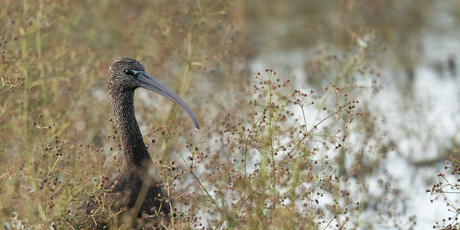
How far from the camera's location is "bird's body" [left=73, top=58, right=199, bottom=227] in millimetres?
5746

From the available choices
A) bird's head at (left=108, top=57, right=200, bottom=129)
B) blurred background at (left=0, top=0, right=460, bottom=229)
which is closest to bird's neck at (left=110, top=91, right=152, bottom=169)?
bird's head at (left=108, top=57, right=200, bottom=129)

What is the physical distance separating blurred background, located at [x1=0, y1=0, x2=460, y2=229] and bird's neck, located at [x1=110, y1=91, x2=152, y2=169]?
0.23 metres

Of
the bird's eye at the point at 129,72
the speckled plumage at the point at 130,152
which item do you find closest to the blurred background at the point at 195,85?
the speckled plumage at the point at 130,152

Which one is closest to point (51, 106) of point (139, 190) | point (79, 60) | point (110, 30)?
point (79, 60)

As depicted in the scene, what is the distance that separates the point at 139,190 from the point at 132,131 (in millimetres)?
624

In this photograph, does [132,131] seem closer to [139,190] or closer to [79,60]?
[139,190]

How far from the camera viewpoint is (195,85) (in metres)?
9.40

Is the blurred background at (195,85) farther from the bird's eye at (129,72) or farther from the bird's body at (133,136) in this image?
the bird's eye at (129,72)

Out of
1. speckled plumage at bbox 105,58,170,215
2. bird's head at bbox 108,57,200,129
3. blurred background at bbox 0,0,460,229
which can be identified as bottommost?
speckled plumage at bbox 105,58,170,215

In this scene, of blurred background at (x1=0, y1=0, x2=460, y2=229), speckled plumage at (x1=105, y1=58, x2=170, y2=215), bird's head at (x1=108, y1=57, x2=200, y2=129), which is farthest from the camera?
bird's head at (x1=108, y1=57, x2=200, y2=129)

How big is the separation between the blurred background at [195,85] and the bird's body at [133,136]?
0.22m

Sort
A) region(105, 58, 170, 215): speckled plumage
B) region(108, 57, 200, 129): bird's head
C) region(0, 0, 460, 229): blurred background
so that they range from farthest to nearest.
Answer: region(108, 57, 200, 129): bird's head, region(0, 0, 460, 229): blurred background, region(105, 58, 170, 215): speckled plumage

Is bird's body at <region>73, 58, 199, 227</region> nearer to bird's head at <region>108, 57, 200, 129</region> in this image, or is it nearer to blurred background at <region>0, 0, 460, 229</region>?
bird's head at <region>108, 57, 200, 129</region>

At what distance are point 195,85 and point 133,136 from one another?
3.31 meters
